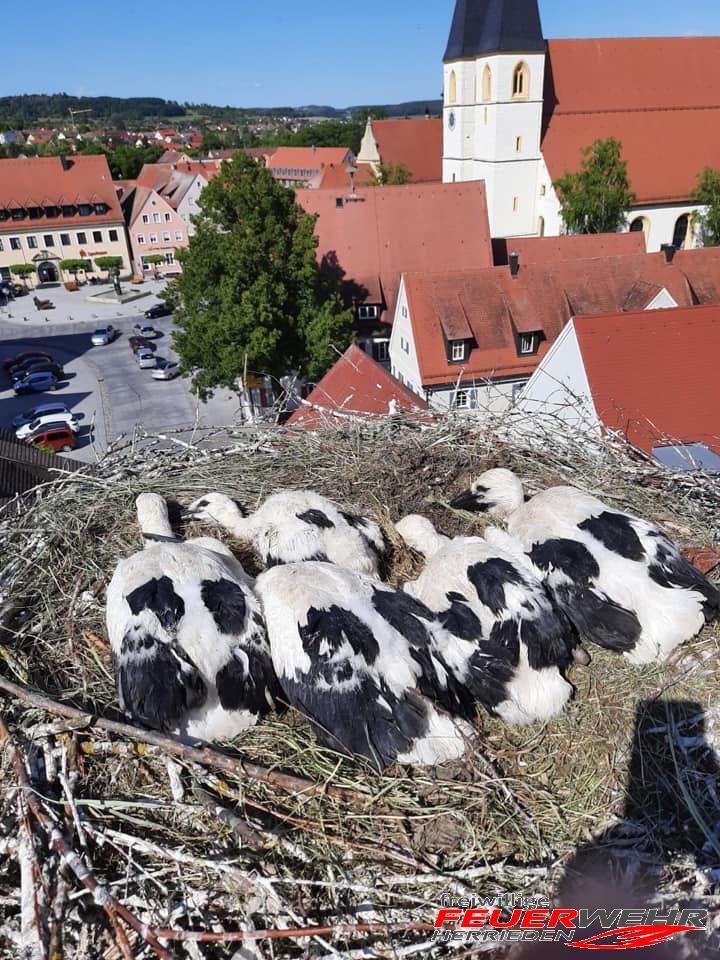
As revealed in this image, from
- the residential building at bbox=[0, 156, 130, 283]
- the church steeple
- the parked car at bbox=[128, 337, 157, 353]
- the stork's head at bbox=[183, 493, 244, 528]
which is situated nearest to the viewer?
the stork's head at bbox=[183, 493, 244, 528]

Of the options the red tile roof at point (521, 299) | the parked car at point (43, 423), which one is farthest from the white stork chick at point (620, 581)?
the parked car at point (43, 423)

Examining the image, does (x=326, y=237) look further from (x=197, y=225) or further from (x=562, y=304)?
(x=562, y=304)

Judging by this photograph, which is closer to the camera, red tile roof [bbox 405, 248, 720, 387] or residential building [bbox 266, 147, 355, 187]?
red tile roof [bbox 405, 248, 720, 387]

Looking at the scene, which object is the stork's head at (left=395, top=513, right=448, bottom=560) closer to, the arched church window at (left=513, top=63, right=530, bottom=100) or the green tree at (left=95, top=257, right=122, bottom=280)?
the arched church window at (left=513, top=63, right=530, bottom=100)

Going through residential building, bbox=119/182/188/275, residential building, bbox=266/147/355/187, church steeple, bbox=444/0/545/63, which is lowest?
residential building, bbox=119/182/188/275

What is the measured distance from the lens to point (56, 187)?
128 ft

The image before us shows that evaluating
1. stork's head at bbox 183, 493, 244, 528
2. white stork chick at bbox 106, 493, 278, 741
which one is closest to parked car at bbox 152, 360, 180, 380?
stork's head at bbox 183, 493, 244, 528

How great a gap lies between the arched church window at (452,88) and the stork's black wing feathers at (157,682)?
32678 mm

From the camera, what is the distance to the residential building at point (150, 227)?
41.5m

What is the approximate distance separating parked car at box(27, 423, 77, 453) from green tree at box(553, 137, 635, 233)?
67.1 feet

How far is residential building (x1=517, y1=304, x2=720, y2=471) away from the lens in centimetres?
1000

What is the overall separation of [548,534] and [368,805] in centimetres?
184

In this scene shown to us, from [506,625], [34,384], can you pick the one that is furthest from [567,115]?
[506,625]

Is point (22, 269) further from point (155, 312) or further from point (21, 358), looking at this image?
point (21, 358)
